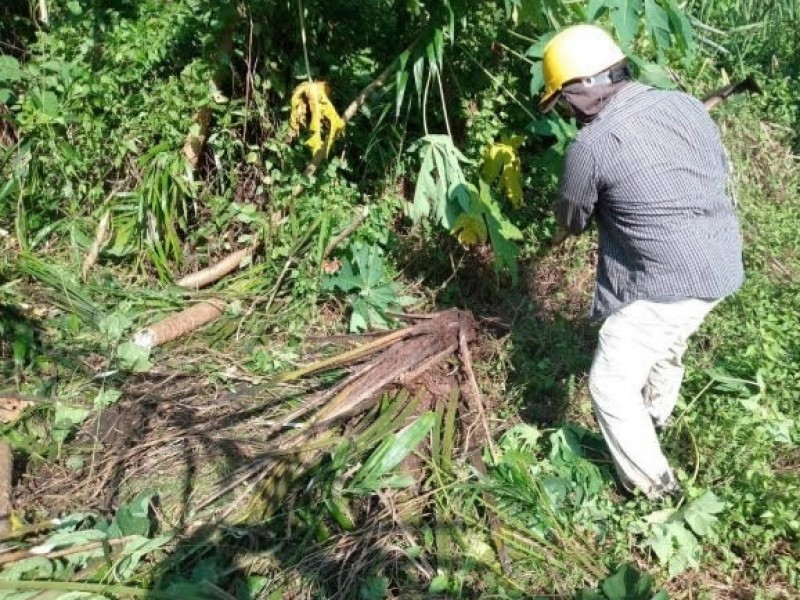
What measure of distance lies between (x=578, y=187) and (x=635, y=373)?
720mm

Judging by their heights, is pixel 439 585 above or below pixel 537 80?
below

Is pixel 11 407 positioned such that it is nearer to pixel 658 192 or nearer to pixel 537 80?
pixel 537 80

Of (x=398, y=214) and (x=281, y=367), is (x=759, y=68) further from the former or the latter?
(x=281, y=367)

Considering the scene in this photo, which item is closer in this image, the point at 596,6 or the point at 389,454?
the point at 596,6

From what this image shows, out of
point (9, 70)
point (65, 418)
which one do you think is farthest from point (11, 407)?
point (9, 70)

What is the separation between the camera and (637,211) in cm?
280

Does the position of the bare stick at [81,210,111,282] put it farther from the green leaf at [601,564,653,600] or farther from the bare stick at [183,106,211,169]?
the green leaf at [601,564,653,600]


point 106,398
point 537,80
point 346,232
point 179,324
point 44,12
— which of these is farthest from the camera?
point 44,12

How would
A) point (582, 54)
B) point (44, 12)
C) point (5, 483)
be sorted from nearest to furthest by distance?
point (582, 54) < point (5, 483) < point (44, 12)

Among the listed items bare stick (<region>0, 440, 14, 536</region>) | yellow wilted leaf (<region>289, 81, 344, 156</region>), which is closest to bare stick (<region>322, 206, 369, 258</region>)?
yellow wilted leaf (<region>289, 81, 344, 156</region>)

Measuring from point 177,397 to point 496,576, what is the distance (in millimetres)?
1745

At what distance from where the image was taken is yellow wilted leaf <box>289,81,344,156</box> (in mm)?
4168

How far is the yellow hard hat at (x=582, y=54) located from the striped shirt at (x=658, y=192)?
0.40ft

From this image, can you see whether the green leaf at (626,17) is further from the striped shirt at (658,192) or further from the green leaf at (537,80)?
the green leaf at (537,80)
